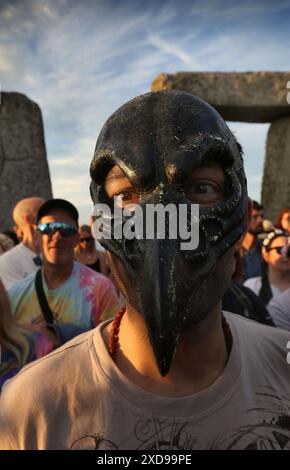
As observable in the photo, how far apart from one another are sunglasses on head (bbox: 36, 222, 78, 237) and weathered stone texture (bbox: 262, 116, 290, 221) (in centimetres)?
618

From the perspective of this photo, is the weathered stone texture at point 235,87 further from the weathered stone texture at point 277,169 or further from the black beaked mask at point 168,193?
the black beaked mask at point 168,193

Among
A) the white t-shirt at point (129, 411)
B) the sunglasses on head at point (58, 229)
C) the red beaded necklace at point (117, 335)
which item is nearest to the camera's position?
the white t-shirt at point (129, 411)

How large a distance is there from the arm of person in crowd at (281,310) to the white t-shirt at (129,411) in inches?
58.0

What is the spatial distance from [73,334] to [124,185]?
55.7 inches

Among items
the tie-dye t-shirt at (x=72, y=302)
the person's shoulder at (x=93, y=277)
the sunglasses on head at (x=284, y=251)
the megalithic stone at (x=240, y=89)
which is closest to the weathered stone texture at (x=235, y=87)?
the megalithic stone at (x=240, y=89)

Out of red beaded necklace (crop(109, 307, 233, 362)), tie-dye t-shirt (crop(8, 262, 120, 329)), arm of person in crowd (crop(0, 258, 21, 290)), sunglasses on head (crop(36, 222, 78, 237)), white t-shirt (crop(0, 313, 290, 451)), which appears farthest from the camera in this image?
arm of person in crowd (crop(0, 258, 21, 290))

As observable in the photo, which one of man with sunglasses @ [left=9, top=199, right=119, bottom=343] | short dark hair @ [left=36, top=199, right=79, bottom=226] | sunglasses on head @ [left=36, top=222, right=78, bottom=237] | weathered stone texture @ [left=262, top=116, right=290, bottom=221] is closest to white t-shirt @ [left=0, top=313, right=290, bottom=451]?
man with sunglasses @ [left=9, top=199, right=119, bottom=343]

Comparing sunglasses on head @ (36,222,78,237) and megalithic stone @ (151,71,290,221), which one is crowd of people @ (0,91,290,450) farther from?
megalithic stone @ (151,71,290,221)

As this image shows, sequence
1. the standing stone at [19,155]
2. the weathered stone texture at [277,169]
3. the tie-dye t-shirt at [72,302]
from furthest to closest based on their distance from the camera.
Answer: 1. the weathered stone texture at [277,169]
2. the standing stone at [19,155]
3. the tie-dye t-shirt at [72,302]

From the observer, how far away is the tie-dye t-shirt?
2416mm

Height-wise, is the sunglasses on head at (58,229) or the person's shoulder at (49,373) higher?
the sunglasses on head at (58,229)

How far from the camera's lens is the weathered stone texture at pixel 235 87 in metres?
7.52
